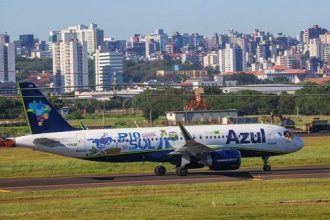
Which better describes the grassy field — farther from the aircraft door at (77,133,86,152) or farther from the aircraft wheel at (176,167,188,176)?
the aircraft wheel at (176,167,188,176)

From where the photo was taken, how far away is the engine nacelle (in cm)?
6656

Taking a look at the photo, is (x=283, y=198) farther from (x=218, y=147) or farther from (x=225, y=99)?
(x=225, y=99)

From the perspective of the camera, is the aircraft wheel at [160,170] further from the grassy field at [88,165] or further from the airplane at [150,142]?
the grassy field at [88,165]

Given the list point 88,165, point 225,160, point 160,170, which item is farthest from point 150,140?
point 88,165

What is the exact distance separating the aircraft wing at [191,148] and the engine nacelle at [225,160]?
28.6 inches

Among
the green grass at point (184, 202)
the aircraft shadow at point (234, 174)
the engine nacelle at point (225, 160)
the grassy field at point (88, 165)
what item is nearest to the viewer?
the green grass at point (184, 202)

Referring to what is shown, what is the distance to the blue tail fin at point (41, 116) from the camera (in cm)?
6812

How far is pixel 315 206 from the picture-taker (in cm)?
4788

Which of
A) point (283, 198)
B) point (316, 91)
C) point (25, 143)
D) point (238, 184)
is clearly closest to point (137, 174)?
point (25, 143)

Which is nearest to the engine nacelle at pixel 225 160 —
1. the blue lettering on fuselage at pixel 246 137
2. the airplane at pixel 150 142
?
the airplane at pixel 150 142

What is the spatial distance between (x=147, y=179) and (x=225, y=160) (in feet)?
16.9

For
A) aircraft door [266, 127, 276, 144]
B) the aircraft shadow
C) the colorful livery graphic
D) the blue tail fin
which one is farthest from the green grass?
the colorful livery graphic

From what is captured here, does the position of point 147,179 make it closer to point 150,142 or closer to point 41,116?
point 150,142

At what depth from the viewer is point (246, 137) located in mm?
70125
